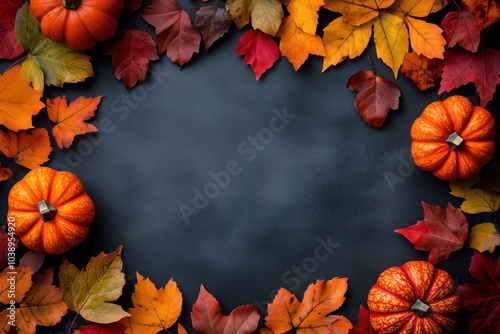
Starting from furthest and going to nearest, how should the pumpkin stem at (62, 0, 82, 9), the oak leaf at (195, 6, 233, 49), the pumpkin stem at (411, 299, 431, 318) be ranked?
the oak leaf at (195, 6, 233, 49) < the pumpkin stem at (62, 0, 82, 9) < the pumpkin stem at (411, 299, 431, 318)

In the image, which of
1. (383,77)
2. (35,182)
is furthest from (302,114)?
(35,182)

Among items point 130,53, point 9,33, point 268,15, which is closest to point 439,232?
point 268,15

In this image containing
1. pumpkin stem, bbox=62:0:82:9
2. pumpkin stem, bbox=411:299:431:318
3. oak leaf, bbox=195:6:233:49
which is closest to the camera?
pumpkin stem, bbox=411:299:431:318

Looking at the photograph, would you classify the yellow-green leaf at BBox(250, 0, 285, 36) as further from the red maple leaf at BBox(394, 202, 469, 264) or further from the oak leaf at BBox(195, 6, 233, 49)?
the red maple leaf at BBox(394, 202, 469, 264)

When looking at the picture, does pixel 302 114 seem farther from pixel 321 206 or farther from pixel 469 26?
pixel 469 26

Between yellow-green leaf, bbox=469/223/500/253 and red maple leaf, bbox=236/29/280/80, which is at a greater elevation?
red maple leaf, bbox=236/29/280/80

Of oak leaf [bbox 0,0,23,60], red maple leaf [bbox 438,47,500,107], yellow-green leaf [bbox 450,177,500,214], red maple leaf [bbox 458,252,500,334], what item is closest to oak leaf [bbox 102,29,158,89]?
oak leaf [bbox 0,0,23,60]

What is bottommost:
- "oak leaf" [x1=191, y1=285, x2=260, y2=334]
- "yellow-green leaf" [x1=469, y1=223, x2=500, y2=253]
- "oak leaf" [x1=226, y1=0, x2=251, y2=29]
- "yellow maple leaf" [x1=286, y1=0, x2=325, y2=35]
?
"yellow-green leaf" [x1=469, y1=223, x2=500, y2=253]

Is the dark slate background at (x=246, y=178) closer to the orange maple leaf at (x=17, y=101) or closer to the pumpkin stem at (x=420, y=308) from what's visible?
the orange maple leaf at (x=17, y=101)
